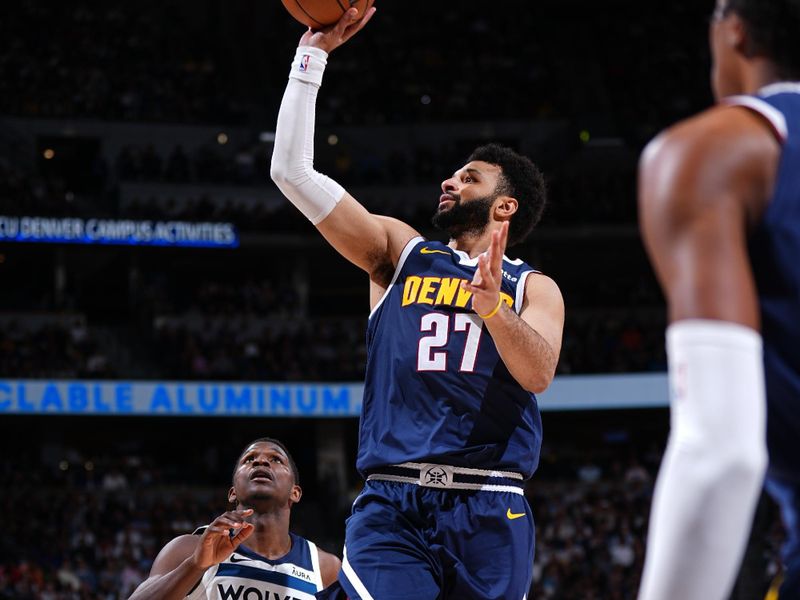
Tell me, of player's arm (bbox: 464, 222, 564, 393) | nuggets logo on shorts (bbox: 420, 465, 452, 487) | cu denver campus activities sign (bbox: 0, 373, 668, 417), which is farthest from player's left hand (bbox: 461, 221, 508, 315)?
cu denver campus activities sign (bbox: 0, 373, 668, 417)

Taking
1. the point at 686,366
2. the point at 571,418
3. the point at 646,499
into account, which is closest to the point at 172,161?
the point at 571,418

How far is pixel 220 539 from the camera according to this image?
500cm

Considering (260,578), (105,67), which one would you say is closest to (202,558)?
(260,578)

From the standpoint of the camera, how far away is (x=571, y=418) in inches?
1002

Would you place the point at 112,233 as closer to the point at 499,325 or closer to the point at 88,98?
the point at 88,98

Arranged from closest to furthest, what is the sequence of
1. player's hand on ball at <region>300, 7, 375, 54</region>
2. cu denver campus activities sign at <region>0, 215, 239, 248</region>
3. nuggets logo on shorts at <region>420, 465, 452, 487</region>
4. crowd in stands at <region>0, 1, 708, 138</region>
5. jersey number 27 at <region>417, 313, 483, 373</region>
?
nuggets logo on shorts at <region>420, 465, 452, 487</region> → jersey number 27 at <region>417, 313, 483, 373</region> → player's hand on ball at <region>300, 7, 375, 54</region> → cu denver campus activities sign at <region>0, 215, 239, 248</region> → crowd in stands at <region>0, 1, 708, 138</region>

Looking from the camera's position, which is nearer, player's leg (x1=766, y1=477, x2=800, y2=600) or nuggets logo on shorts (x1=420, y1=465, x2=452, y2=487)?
player's leg (x1=766, y1=477, x2=800, y2=600)

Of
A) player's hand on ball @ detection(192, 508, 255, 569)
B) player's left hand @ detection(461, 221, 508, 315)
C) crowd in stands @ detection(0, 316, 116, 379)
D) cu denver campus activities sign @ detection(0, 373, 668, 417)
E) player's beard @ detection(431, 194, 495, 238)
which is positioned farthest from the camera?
crowd in stands @ detection(0, 316, 116, 379)

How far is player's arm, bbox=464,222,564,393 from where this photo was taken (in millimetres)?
3314

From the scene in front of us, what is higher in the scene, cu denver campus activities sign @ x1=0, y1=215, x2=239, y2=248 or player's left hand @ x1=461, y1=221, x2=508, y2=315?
cu denver campus activities sign @ x1=0, y1=215, x2=239, y2=248

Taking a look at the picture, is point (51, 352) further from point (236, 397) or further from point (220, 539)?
point (220, 539)

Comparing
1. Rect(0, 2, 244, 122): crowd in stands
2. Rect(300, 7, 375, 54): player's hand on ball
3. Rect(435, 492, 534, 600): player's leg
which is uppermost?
Rect(0, 2, 244, 122): crowd in stands

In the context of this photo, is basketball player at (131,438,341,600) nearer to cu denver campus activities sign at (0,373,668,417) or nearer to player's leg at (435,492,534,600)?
player's leg at (435,492,534,600)

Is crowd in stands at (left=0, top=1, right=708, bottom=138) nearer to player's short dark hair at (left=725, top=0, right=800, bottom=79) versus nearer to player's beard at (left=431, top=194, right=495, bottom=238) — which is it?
player's beard at (left=431, top=194, right=495, bottom=238)
